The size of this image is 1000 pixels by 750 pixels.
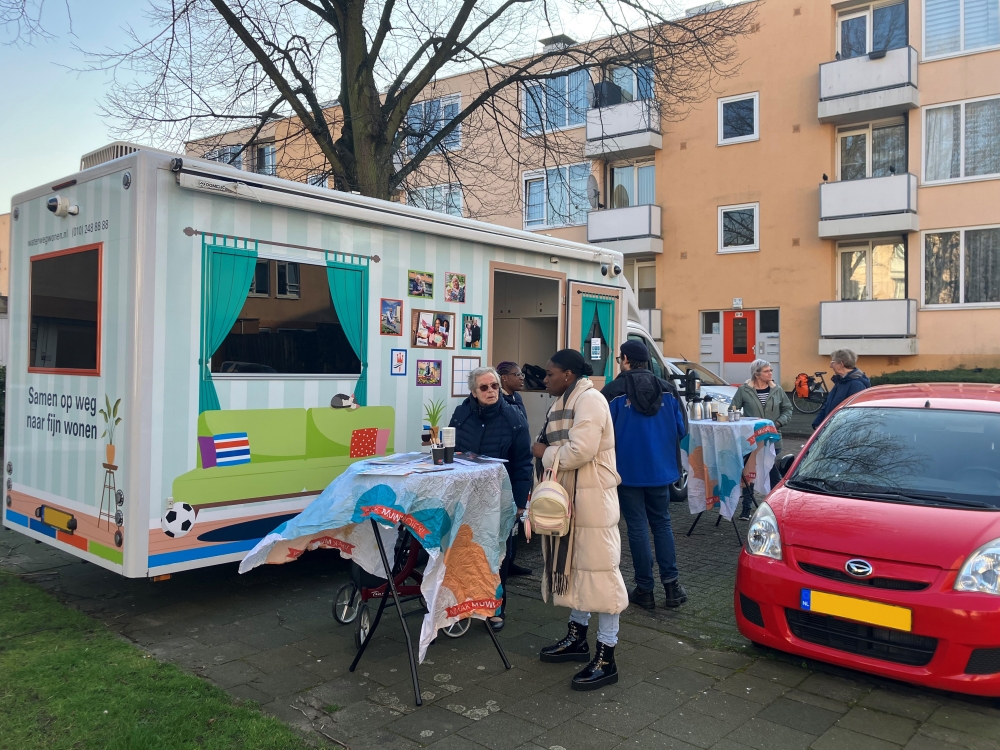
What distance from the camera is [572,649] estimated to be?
175 inches

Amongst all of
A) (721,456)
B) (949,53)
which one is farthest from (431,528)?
(949,53)

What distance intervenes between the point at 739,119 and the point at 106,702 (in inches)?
828

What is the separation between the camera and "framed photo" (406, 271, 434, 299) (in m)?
6.27

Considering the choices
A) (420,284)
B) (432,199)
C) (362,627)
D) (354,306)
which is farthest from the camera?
(432,199)

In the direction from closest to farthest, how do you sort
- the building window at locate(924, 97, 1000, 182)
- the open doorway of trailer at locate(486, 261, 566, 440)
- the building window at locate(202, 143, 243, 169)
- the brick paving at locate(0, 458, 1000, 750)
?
the brick paving at locate(0, 458, 1000, 750) → the open doorway of trailer at locate(486, 261, 566, 440) → the building window at locate(202, 143, 243, 169) → the building window at locate(924, 97, 1000, 182)

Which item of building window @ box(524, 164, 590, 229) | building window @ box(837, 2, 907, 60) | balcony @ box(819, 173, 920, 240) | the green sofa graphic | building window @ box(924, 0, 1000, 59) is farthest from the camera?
building window @ box(524, 164, 590, 229)

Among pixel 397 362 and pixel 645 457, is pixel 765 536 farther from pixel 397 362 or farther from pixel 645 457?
pixel 397 362

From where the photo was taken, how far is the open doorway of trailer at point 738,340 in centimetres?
2077

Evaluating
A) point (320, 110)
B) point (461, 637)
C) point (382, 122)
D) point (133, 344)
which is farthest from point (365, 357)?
point (320, 110)

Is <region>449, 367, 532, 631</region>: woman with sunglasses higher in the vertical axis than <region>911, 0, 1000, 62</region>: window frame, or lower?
lower

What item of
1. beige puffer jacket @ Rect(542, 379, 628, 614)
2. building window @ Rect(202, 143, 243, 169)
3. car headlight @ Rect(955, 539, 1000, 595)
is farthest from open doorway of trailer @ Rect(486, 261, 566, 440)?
building window @ Rect(202, 143, 243, 169)

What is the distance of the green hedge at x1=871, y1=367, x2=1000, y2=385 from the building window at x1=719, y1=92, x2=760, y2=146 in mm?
7150

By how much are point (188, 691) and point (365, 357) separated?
2.67m

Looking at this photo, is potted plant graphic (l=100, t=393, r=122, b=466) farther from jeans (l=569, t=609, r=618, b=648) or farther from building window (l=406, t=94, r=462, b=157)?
building window (l=406, t=94, r=462, b=157)
